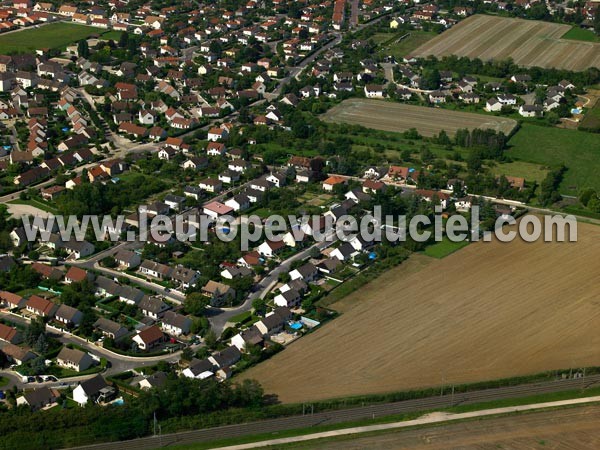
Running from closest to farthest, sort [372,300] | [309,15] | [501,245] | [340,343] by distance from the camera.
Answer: [340,343] → [372,300] → [501,245] → [309,15]

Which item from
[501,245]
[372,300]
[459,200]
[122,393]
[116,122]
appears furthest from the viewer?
[116,122]

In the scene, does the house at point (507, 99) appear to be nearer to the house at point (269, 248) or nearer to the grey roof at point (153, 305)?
the house at point (269, 248)

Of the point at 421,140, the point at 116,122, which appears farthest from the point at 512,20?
the point at 116,122

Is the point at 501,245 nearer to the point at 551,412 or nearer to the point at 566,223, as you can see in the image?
the point at 566,223

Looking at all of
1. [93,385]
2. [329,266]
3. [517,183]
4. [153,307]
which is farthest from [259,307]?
[517,183]

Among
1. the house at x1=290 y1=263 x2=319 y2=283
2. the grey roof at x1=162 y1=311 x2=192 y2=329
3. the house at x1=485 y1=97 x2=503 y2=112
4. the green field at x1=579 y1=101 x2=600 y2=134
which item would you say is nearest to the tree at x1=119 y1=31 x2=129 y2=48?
the house at x1=485 y1=97 x2=503 y2=112

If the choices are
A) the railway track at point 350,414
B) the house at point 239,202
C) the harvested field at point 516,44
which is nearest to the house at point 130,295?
the railway track at point 350,414

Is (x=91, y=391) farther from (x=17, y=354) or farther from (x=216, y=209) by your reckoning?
(x=216, y=209)
